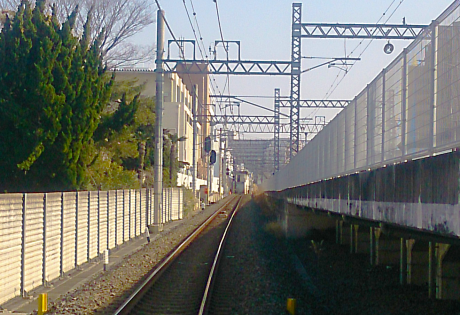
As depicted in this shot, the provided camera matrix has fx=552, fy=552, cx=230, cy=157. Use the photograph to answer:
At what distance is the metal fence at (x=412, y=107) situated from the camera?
21.9 ft

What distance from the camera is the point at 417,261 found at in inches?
453

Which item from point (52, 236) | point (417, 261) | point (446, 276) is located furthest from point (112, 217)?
point (446, 276)

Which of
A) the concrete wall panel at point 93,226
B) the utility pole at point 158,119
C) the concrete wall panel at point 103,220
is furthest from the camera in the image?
the utility pole at point 158,119

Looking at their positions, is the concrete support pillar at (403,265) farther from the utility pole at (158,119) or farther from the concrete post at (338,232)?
the utility pole at (158,119)

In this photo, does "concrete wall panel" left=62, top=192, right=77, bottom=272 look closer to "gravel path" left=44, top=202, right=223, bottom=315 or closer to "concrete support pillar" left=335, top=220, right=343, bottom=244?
"gravel path" left=44, top=202, right=223, bottom=315

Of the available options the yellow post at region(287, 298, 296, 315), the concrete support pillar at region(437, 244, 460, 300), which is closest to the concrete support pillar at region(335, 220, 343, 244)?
the concrete support pillar at region(437, 244, 460, 300)

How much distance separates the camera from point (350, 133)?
13.3 meters

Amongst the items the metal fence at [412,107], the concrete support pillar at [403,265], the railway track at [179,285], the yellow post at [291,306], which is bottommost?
the railway track at [179,285]

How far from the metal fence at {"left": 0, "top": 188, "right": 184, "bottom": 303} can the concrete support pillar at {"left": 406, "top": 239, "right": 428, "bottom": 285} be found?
7885 mm

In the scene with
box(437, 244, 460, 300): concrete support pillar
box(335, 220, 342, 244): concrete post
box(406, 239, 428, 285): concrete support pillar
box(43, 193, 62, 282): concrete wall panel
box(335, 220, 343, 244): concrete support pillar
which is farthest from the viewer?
box(335, 220, 342, 244): concrete post

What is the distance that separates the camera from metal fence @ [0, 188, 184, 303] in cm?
1045

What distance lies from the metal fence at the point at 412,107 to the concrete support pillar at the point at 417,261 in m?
1.99

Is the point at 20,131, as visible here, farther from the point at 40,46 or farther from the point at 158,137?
the point at 158,137

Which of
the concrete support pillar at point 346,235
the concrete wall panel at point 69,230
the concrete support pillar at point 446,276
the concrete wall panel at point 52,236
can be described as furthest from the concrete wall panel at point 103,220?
the concrete support pillar at point 446,276
